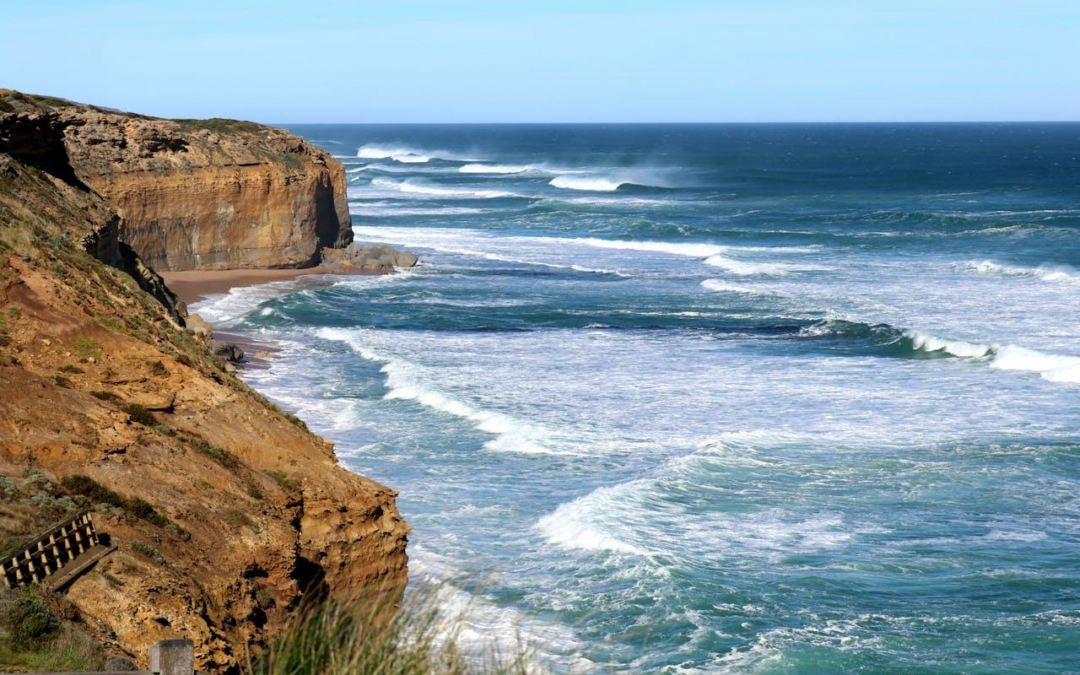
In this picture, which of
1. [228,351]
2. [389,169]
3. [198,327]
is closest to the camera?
[198,327]

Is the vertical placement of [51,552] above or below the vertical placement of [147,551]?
above

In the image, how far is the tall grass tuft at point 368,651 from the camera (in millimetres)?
8109

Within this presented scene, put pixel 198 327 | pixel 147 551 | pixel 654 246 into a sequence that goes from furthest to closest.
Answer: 1. pixel 654 246
2. pixel 198 327
3. pixel 147 551

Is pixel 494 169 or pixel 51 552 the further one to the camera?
pixel 494 169

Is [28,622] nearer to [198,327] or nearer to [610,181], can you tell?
[198,327]

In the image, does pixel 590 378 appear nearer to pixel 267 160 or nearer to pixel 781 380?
pixel 781 380

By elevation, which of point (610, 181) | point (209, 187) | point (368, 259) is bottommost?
point (368, 259)

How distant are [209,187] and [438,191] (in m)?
51.5

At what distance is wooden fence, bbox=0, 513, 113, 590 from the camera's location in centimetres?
1008

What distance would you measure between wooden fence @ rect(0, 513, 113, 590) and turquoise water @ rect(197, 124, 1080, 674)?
132 inches

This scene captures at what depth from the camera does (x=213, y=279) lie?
4647 cm

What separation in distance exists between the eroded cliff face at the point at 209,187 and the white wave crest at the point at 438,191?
127 feet

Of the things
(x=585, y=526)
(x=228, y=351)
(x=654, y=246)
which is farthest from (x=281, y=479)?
(x=654, y=246)

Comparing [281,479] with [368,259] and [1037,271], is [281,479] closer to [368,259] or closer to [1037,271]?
[368,259]
